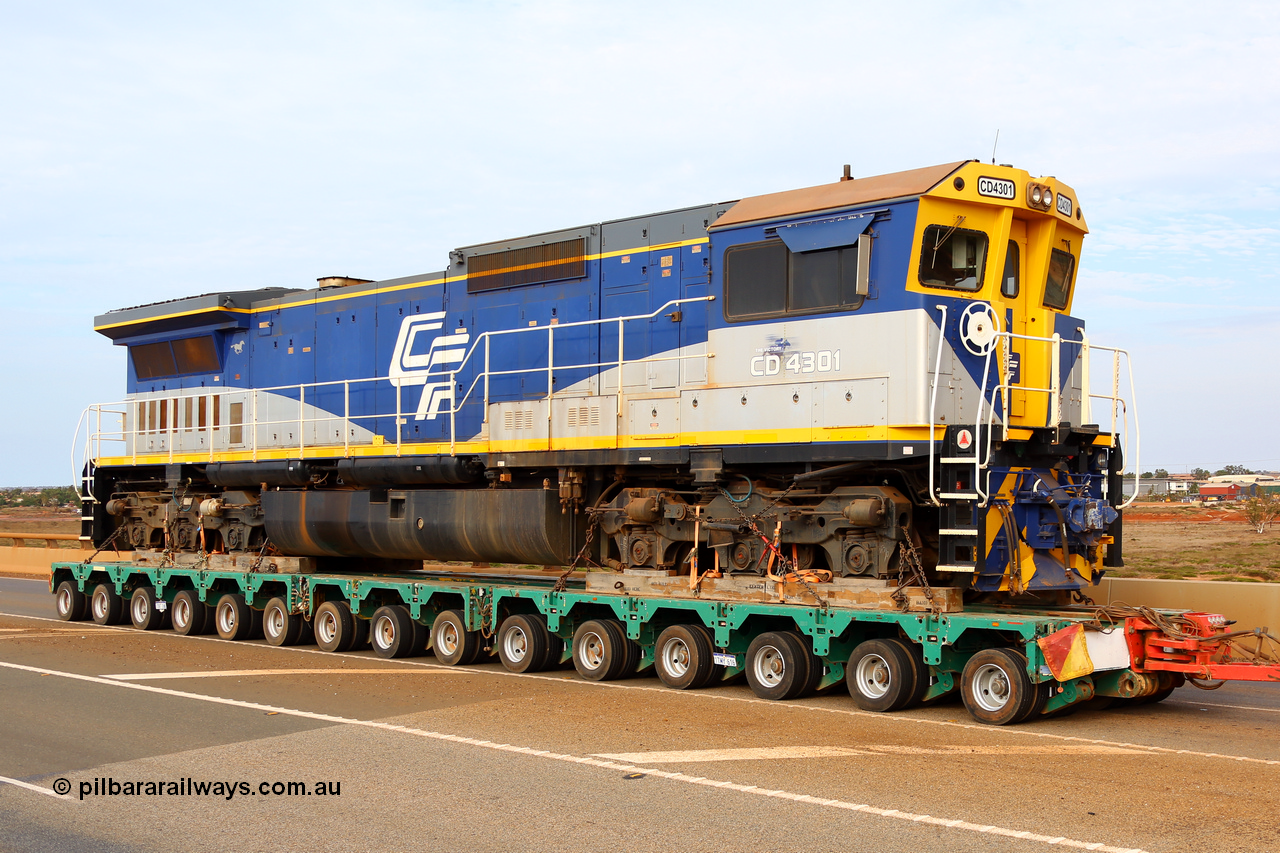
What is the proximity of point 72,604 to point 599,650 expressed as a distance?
38.8 ft

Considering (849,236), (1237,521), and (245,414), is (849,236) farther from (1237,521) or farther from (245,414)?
(1237,521)

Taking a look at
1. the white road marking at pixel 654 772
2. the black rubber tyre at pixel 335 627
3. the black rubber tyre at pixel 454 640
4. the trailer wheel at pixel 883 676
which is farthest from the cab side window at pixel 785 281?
the black rubber tyre at pixel 335 627

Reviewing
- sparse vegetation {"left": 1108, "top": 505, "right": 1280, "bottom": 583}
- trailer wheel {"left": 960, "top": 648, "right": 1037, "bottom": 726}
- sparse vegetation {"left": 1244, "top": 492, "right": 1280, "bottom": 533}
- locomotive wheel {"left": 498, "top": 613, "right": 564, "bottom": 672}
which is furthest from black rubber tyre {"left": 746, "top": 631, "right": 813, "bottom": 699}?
sparse vegetation {"left": 1244, "top": 492, "right": 1280, "bottom": 533}

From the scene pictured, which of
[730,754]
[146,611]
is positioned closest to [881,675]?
[730,754]

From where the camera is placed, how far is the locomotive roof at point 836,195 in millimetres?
10938

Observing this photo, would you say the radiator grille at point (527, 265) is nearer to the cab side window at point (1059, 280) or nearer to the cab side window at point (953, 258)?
the cab side window at point (953, 258)

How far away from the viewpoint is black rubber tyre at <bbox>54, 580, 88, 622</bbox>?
20.2 m

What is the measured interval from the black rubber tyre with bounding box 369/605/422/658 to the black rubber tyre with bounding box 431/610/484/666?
502mm

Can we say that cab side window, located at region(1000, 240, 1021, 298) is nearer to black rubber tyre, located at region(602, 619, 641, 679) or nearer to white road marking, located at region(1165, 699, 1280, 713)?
white road marking, located at region(1165, 699, 1280, 713)

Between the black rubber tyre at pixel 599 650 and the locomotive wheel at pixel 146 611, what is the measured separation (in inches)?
348

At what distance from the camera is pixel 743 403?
11.9m

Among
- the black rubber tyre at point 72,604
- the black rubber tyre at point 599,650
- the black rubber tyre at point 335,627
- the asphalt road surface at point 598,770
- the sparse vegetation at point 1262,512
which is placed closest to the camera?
the asphalt road surface at point 598,770

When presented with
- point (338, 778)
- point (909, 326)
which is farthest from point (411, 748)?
point (909, 326)

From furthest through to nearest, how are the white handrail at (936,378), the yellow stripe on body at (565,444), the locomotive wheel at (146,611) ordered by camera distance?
the locomotive wheel at (146,611) → the yellow stripe on body at (565,444) → the white handrail at (936,378)
